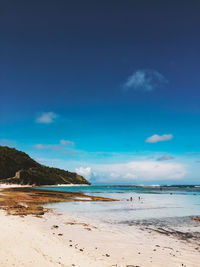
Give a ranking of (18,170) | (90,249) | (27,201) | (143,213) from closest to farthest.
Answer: (90,249) < (143,213) < (27,201) < (18,170)

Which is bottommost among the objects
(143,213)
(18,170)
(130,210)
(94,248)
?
(130,210)

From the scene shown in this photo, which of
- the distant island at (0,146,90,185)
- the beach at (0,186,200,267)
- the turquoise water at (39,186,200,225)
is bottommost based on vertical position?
the turquoise water at (39,186,200,225)

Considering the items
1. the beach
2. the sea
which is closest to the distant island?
the sea

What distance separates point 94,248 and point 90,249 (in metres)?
0.43

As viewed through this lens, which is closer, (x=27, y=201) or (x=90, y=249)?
(x=90, y=249)

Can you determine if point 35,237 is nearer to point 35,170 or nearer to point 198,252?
point 198,252

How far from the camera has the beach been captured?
11219mm

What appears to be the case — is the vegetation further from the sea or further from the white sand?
the white sand

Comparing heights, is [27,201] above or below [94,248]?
below

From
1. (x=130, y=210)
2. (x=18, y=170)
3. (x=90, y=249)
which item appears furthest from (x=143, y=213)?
(x=18, y=170)

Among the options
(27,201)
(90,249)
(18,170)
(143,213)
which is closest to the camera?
(90,249)

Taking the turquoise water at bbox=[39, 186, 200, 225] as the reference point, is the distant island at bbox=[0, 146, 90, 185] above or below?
above

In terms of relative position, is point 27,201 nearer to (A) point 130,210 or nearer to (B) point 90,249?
(A) point 130,210

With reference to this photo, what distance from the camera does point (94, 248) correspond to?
14.2 m
